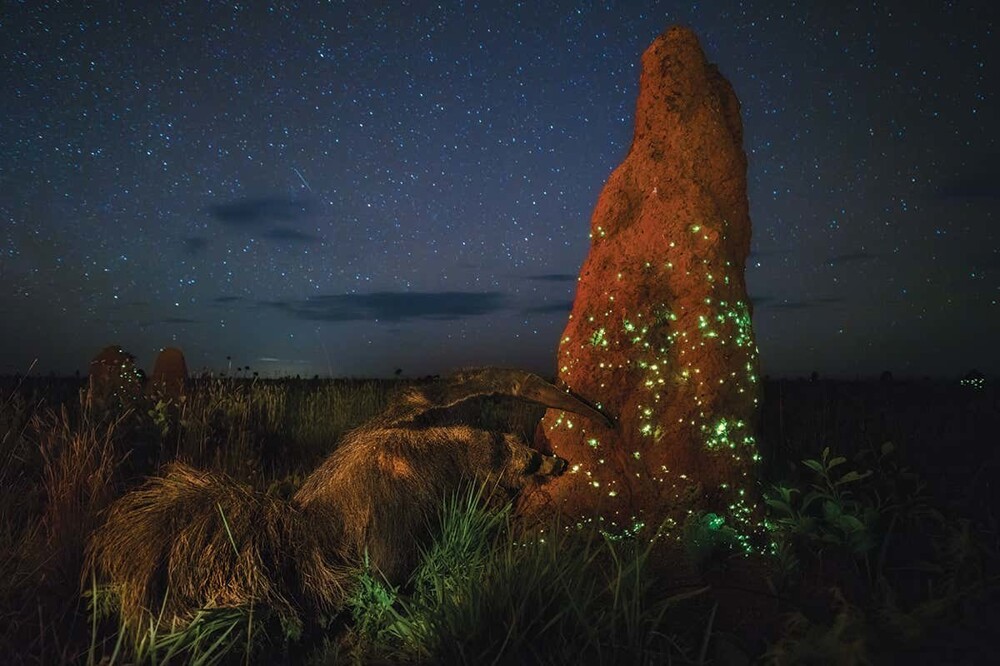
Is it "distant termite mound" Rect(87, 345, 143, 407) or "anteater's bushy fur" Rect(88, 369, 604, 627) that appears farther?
"distant termite mound" Rect(87, 345, 143, 407)

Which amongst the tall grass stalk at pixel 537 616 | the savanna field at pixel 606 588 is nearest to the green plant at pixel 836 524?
the savanna field at pixel 606 588

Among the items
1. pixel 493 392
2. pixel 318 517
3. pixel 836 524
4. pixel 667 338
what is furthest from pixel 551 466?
pixel 836 524

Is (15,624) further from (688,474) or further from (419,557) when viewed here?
(688,474)

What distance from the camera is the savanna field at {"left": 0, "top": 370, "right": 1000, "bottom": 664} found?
3367 mm

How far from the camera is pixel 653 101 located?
608 cm

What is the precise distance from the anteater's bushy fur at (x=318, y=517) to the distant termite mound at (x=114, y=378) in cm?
521

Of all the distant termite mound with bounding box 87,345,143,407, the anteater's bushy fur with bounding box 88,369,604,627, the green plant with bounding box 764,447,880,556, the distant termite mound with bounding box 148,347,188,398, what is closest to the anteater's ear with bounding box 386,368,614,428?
the anteater's bushy fur with bounding box 88,369,604,627

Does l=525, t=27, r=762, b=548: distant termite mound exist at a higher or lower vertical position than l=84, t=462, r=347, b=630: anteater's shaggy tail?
higher

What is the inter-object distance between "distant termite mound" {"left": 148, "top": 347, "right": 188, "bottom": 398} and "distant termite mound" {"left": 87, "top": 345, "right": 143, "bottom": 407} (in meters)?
0.23

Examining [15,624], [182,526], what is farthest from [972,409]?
[15,624]

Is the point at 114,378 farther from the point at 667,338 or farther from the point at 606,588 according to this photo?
the point at 606,588

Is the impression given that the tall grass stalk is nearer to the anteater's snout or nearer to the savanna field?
the savanna field

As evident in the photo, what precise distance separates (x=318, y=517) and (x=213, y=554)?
0.68 m

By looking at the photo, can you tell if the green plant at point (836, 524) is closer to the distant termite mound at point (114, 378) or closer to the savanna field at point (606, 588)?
the savanna field at point (606, 588)
